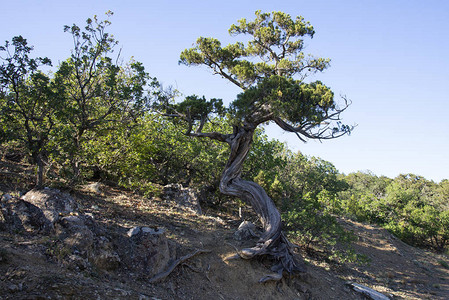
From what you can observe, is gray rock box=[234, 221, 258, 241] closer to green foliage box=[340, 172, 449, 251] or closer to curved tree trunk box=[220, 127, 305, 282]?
curved tree trunk box=[220, 127, 305, 282]

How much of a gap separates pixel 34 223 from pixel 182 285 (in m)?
3.81

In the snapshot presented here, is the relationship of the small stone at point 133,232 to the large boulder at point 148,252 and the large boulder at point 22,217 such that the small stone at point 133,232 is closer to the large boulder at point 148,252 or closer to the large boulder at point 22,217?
the large boulder at point 148,252

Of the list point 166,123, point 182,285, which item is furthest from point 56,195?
point 166,123

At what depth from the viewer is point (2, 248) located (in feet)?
17.6

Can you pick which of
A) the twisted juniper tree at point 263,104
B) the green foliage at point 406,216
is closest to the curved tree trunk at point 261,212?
the twisted juniper tree at point 263,104

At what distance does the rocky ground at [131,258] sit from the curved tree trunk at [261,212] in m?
0.38

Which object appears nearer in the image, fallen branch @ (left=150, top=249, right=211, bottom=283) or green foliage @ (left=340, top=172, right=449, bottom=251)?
fallen branch @ (left=150, top=249, right=211, bottom=283)

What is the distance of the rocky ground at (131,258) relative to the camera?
5336 mm

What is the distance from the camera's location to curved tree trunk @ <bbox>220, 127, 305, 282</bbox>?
9.12 meters

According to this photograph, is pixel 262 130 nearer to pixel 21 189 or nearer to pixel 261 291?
pixel 261 291

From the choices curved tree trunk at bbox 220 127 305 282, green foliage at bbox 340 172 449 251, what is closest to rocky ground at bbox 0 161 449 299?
curved tree trunk at bbox 220 127 305 282

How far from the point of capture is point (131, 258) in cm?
705

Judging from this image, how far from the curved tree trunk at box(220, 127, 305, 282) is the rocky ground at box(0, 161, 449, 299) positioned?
1.23 feet

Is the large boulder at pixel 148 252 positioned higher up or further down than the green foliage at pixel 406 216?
further down
